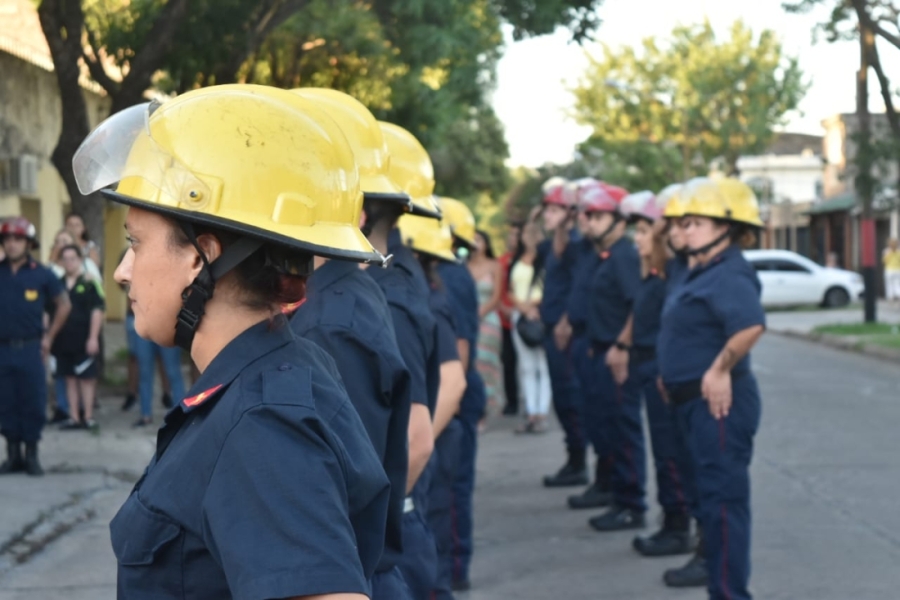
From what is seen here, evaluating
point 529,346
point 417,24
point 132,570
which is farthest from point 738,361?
point 417,24

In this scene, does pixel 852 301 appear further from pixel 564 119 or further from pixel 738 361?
pixel 738 361

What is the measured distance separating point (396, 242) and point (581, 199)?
4654 mm

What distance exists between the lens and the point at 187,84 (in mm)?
16000

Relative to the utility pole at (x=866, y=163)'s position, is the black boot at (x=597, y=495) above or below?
below

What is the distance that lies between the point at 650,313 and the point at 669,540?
4.24ft

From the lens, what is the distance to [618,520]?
8.40 metres

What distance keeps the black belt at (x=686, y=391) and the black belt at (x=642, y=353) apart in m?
1.82

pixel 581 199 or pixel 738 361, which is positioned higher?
pixel 581 199

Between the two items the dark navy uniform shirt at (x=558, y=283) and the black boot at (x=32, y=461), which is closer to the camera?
the black boot at (x=32, y=461)

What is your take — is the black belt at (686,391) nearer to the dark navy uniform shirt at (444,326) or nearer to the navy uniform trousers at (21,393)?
the dark navy uniform shirt at (444,326)

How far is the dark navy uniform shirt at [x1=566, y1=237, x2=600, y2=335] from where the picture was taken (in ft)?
30.3

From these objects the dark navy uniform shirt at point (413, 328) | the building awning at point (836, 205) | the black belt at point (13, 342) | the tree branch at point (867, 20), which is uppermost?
the tree branch at point (867, 20)

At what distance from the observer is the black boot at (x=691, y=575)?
6836mm

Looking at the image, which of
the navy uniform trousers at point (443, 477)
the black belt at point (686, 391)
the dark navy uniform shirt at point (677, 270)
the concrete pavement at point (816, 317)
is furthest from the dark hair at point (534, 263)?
the concrete pavement at point (816, 317)
